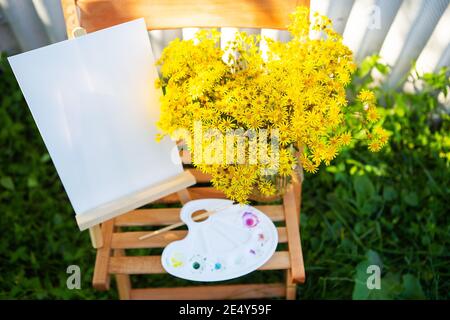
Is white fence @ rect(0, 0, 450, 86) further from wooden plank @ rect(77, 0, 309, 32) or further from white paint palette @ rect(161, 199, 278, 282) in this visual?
white paint palette @ rect(161, 199, 278, 282)

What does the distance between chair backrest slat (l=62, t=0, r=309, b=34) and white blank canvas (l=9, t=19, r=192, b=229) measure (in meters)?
0.08

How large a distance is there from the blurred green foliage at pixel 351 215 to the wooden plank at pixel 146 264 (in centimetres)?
46

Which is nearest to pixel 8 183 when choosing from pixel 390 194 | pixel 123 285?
pixel 123 285

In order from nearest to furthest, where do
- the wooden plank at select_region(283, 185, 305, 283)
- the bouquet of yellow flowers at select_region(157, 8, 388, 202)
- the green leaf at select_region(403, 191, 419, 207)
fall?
the bouquet of yellow flowers at select_region(157, 8, 388, 202), the wooden plank at select_region(283, 185, 305, 283), the green leaf at select_region(403, 191, 419, 207)

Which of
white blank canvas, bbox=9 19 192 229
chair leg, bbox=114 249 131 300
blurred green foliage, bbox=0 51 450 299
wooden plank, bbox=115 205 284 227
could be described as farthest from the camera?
blurred green foliage, bbox=0 51 450 299

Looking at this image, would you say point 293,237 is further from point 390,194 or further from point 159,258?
point 390,194

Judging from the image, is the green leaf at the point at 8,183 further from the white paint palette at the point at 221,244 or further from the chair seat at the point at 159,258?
the white paint palette at the point at 221,244

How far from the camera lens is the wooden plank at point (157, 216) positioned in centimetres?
176

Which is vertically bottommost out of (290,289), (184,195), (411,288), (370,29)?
(411,288)

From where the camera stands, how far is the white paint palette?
1.60m

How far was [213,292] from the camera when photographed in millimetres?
2004

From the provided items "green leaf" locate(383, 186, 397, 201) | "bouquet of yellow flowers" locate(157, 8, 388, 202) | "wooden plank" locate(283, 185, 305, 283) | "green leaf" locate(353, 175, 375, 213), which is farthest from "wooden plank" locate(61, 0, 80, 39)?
"green leaf" locate(383, 186, 397, 201)

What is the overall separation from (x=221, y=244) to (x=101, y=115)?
0.53 meters

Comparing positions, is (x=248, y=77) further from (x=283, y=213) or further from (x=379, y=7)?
(x=379, y=7)
